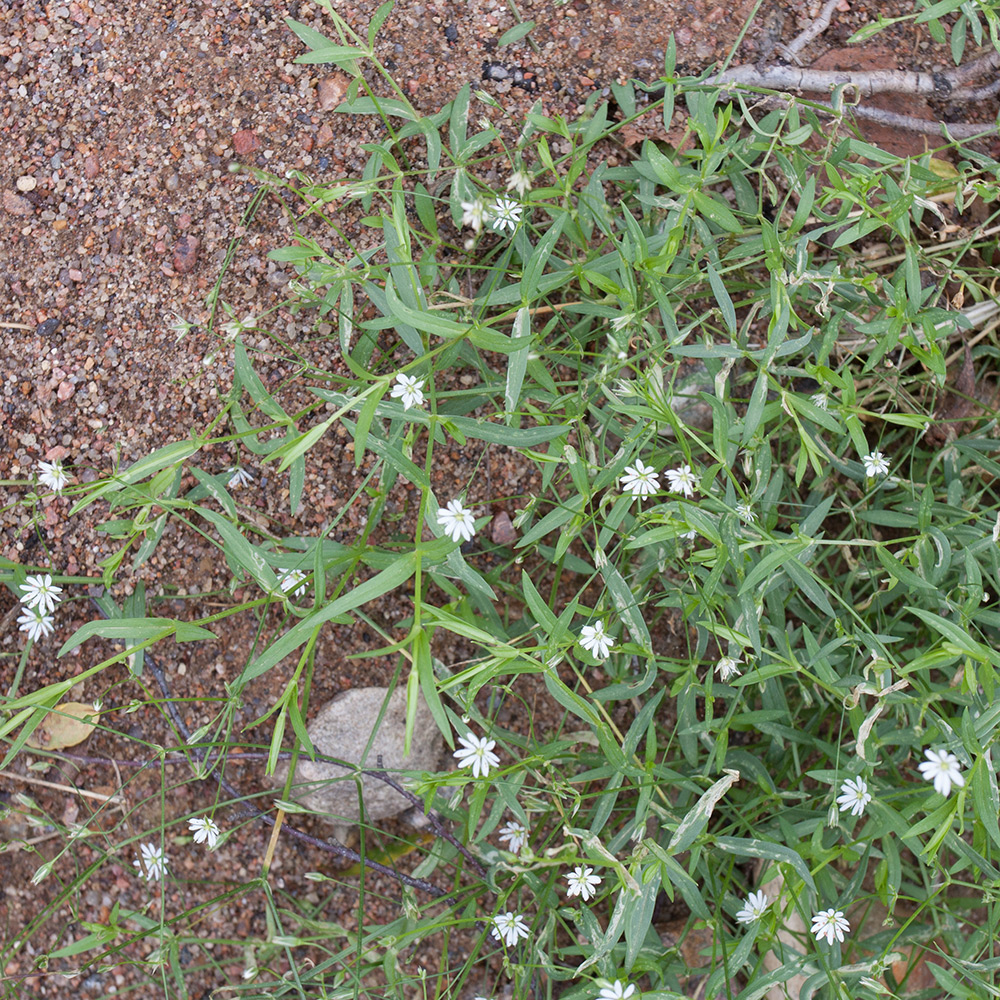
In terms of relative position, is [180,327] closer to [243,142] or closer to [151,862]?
[243,142]

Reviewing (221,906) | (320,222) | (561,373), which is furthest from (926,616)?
(221,906)

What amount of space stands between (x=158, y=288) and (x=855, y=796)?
197 cm

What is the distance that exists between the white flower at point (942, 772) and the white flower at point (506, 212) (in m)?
1.35

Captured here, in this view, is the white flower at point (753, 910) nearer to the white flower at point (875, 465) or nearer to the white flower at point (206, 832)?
the white flower at point (875, 465)

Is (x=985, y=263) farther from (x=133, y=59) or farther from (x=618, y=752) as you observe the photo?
(x=133, y=59)

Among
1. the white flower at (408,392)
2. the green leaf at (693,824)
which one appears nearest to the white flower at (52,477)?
the white flower at (408,392)

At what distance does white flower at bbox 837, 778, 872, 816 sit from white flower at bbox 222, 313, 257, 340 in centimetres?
160

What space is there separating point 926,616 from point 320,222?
1638mm

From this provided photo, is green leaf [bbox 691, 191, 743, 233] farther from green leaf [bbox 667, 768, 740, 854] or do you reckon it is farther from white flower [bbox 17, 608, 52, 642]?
white flower [bbox 17, 608, 52, 642]

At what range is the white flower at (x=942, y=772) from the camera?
1469mm

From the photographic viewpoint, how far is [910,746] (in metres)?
2.07

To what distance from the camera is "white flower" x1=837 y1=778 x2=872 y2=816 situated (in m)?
1.79

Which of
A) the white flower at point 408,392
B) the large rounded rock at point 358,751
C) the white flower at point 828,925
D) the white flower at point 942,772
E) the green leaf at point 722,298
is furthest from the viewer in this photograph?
the large rounded rock at point 358,751

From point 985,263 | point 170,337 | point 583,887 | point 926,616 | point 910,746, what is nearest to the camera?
point 926,616
